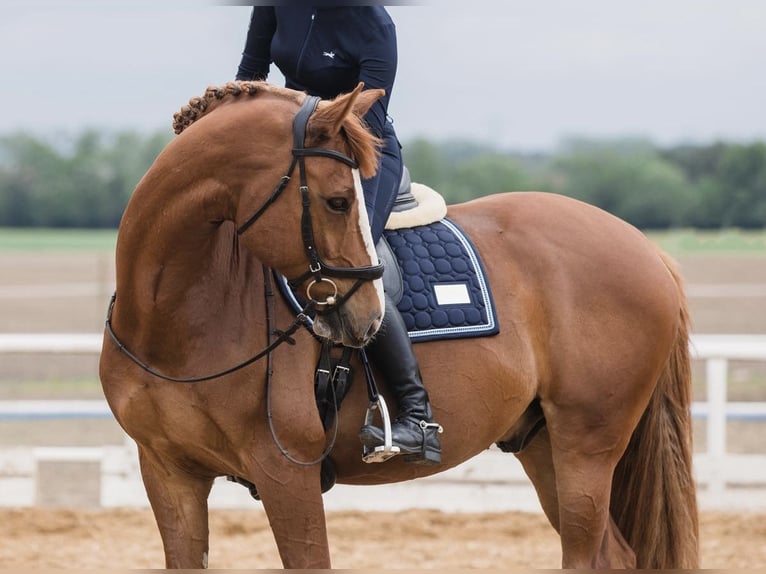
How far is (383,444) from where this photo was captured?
355 centimetres

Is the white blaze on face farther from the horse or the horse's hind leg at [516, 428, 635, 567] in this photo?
the horse's hind leg at [516, 428, 635, 567]

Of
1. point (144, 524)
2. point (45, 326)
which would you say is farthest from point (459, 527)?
point (45, 326)

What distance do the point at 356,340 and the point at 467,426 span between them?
0.90 m

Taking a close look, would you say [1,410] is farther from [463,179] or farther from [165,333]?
[463,179]

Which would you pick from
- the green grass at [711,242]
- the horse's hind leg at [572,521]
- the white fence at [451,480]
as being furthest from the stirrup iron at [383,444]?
the green grass at [711,242]

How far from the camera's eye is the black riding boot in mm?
3631

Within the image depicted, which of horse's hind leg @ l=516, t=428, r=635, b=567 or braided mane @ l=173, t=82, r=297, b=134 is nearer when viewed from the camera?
braided mane @ l=173, t=82, r=297, b=134

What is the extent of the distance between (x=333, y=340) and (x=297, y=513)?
0.67 meters

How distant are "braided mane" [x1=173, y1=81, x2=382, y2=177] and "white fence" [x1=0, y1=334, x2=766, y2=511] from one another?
3922mm

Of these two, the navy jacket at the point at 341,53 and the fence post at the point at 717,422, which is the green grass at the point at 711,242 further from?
the navy jacket at the point at 341,53

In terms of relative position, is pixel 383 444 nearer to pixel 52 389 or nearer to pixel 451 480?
pixel 451 480

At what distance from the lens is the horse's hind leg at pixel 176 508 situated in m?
3.71

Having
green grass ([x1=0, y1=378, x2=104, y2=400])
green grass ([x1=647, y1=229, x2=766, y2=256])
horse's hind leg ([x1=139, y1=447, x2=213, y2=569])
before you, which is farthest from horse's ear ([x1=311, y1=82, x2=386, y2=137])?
green grass ([x1=647, y1=229, x2=766, y2=256])

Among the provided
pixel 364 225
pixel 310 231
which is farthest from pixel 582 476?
pixel 310 231
